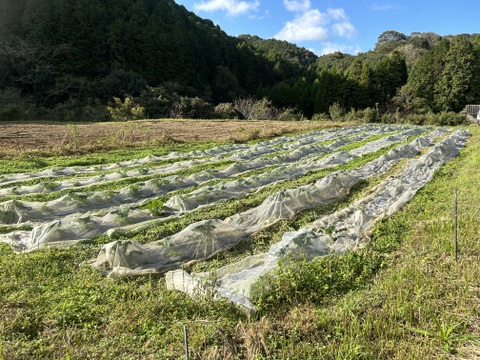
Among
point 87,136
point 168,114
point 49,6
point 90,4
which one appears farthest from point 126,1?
point 87,136

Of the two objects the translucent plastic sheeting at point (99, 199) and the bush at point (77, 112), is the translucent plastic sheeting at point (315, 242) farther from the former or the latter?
the bush at point (77, 112)

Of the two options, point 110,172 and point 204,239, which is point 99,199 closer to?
point 110,172

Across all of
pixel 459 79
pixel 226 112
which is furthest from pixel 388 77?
pixel 226 112

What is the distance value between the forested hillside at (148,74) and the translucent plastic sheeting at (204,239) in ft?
65.6

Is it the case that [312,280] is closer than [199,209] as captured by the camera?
Yes

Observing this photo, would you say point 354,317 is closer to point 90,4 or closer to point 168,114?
→ point 168,114

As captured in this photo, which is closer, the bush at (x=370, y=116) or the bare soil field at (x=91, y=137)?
the bare soil field at (x=91, y=137)

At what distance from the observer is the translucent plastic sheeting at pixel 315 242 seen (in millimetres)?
2986

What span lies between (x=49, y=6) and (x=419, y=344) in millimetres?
40276

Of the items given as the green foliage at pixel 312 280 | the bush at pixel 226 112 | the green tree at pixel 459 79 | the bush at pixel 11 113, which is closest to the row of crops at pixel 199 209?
the green foliage at pixel 312 280

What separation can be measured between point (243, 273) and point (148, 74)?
1421 inches

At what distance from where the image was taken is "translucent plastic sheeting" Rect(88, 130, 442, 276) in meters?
3.44

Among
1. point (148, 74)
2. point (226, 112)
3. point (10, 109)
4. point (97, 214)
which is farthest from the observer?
point (148, 74)

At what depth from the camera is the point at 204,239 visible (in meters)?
3.86
